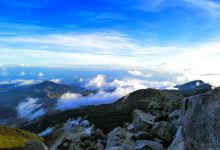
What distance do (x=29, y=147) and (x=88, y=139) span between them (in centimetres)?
1498

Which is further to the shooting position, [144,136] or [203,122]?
[144,136]

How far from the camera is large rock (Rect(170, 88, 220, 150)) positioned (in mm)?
21500

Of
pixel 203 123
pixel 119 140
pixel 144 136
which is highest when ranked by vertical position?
pixel 203 123

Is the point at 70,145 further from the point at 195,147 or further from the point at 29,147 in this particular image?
the point at 195,147

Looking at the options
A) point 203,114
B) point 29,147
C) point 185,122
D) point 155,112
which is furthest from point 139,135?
point 29,147

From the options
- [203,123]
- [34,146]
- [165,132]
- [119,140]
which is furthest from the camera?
[34,146]

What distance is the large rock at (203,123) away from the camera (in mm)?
21500

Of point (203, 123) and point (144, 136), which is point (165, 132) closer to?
point (144, 136)

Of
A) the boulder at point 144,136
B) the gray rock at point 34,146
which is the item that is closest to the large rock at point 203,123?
the boulder at point 144,136

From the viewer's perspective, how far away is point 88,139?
2429 inches

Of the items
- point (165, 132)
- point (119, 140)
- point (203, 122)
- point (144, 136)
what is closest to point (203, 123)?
point (203, 122)

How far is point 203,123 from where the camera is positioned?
74.5 feet

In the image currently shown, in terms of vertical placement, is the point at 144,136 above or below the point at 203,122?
below

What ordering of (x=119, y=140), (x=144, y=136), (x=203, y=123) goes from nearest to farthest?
1. (x=203, y=123)
2. (x=144, y=136)
3. (x=119, y=140)
